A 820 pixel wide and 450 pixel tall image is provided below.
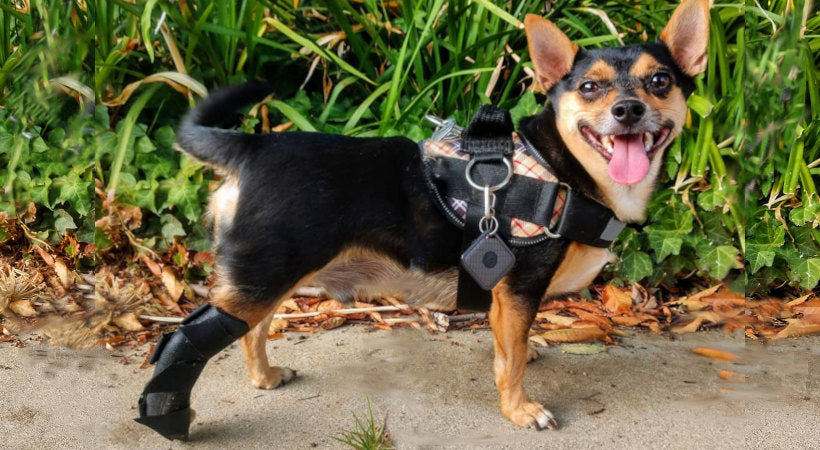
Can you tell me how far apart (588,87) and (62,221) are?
2.14 meters

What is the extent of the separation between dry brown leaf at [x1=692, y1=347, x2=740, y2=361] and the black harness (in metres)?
0.99

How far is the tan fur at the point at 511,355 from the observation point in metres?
2.39

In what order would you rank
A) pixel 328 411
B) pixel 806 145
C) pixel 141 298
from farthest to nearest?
1. pixel 141 298
2. pixel 806 145
3. pixel 328 411

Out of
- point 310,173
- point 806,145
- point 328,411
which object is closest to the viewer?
point 310,173

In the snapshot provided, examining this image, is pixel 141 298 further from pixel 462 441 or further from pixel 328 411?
pixel 462 441

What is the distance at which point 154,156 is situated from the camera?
349 cm

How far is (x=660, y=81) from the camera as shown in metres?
2.22

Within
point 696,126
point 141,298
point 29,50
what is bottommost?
point 141,298

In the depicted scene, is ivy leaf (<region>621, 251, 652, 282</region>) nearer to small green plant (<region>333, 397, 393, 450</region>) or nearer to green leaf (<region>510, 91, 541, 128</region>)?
green leaf (<region>510, 91, 541, 128</region>)

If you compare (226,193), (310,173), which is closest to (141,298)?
(226,193)

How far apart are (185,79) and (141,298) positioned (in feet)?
3.44

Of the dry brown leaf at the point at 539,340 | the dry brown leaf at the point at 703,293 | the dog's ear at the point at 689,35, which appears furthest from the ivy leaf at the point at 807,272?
the dog's ear at the point at 689,35

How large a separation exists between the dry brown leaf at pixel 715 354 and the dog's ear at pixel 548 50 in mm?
1371

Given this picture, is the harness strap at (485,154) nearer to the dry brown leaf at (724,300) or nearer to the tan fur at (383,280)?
the tan fur at (383,280)
